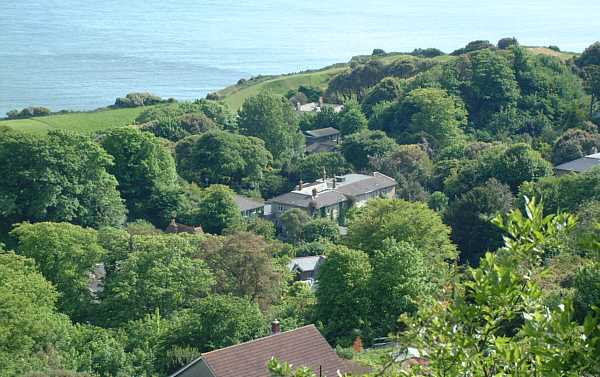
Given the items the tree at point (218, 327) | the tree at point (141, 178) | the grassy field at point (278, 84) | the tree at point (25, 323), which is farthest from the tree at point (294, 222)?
A: the grassy field at point (278, 84)

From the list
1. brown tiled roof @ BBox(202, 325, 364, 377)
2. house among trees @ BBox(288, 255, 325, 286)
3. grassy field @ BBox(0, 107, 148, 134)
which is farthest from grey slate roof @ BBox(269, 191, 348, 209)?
brown tiled roof @ BBox(202, 325, 364, 377)

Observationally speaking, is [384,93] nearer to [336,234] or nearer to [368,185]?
[368,185]


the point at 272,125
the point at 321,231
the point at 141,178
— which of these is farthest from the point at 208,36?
the point at 321,231

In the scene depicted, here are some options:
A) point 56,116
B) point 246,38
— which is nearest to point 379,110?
point 56,116

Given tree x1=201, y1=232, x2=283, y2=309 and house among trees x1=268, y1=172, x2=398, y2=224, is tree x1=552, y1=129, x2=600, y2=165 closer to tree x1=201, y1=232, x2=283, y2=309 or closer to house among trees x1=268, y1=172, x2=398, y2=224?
house among trees x1=268, y1=172, x2=398, y2=224

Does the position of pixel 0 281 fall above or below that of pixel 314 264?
above

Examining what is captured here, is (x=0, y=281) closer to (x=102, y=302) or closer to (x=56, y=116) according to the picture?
(x=102, y=302)

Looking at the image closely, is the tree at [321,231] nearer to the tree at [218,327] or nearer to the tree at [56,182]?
the tree at [56,182]
